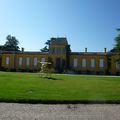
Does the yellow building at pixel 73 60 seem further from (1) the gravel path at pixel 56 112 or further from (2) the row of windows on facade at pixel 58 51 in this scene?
(1) the gravel path at pixel 56 112

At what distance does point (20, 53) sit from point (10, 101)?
174 feet

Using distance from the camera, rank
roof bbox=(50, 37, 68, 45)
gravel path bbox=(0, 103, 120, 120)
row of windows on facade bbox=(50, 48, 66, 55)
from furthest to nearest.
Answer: roof bbox=(50, 37, 68, 45), row of windows on facade bbox=(50, 48, 66, 55), gravel path bbox=(0, 103, 120, 120)

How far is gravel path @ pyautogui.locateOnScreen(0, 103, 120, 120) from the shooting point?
9.48 m

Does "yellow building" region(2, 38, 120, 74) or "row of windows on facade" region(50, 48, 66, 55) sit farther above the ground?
"row of windows on facade" region(50, 48, 66, 55)

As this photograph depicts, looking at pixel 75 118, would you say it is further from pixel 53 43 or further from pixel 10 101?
pixel 53 43

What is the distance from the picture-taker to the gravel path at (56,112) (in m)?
9.48

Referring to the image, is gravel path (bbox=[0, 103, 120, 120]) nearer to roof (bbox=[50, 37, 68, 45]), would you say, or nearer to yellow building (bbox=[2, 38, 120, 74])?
yellow building (bbox=[2, 38, 120, 74])

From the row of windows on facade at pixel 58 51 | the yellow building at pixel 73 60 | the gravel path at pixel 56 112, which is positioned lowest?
the gravel path at pixel 56 112

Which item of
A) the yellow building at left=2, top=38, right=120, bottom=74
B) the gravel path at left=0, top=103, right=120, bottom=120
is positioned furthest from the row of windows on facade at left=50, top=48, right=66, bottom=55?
the gravel path at left=0, top=103, right=120, bottom=120

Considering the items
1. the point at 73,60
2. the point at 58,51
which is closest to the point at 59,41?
the point at 58,51

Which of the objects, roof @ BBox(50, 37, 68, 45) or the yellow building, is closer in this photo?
the yellow building

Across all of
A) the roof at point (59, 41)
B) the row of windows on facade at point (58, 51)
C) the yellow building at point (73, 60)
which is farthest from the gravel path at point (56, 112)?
the roof at point (59, 41)

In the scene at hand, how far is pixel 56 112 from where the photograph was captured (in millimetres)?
10469

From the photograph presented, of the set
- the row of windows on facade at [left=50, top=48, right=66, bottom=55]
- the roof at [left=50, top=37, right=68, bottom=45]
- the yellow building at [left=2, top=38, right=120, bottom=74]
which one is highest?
the roof at [left=50, top=37, right=68, bottom=45]
